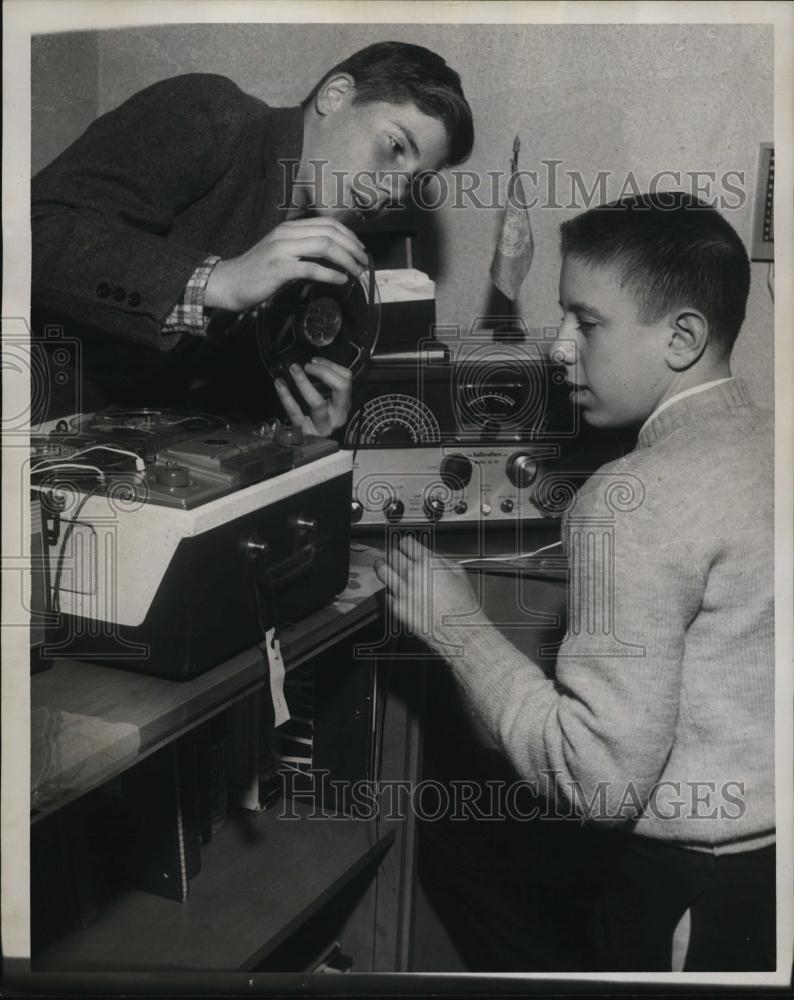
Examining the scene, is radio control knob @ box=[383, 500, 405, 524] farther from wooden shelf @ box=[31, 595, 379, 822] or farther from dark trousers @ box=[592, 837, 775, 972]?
dark trousers @ box=[592, 837, 775, 972]

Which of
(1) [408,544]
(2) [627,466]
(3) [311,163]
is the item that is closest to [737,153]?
(2) [627,466]

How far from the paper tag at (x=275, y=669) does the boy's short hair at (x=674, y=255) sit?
0.56m

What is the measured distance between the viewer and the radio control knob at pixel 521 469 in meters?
1.36

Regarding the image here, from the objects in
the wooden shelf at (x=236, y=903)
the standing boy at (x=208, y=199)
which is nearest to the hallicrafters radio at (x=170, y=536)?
the standing boy at (x=208, y=199)

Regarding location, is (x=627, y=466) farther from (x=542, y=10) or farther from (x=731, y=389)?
(x=542, y=10)

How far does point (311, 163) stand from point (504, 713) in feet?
2.26

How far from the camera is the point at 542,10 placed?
118cm

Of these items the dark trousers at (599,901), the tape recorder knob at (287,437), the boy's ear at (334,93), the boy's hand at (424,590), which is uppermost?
the boy's ear at (334,93)

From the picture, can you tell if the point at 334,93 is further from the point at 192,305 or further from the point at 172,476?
the point at 172,476

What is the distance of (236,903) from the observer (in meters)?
1.26

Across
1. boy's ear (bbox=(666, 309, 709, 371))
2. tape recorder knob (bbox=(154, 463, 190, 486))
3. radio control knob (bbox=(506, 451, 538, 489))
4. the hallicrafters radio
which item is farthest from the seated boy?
tape recorder knob (bbox=(154, 463, 190, 486))

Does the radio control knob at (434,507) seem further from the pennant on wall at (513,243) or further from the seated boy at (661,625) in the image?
the pennant on wall at (513,243)

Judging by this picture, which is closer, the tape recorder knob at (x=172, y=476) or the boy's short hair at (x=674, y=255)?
the tape recorder knob at (x=172, y=476)

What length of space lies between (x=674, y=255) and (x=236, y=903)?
929 millimetres
